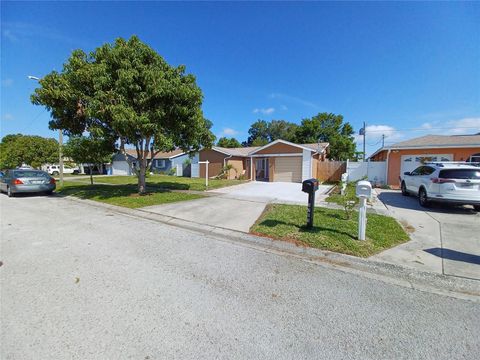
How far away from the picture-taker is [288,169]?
19.8 metres

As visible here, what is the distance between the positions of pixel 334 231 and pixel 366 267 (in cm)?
156

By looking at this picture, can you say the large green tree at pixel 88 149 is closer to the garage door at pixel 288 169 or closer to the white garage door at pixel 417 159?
the garage door at pixel 288 169

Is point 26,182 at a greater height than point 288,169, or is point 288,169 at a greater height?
point 288,169

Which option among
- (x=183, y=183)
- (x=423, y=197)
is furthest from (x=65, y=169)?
(x=423, y=197)

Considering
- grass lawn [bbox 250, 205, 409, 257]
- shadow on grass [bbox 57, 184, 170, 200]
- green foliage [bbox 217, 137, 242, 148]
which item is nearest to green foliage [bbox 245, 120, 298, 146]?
green foliage [bbox 217, 137, 242, 148]

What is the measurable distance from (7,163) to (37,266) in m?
46.0

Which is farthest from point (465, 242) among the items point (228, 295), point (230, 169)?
point (230, 169)

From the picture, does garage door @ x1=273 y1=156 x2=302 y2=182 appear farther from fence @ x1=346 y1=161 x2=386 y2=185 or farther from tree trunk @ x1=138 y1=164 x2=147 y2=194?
tree trunk @ x1=138 y1=164 x2=147 y2=194

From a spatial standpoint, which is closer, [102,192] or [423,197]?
[423,197]

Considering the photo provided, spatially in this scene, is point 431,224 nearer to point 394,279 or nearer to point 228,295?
point 394,279

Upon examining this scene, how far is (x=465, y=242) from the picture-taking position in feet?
16.1

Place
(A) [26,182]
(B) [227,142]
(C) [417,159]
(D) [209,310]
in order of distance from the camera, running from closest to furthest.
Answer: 1. (D) [209,310]
2. (A) [26,182]
3. (C) [417,159]
4. (B) [227,142]

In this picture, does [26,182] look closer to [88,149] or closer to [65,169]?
[88,149]

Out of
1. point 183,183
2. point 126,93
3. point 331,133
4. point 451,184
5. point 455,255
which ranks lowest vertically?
point 455,255
